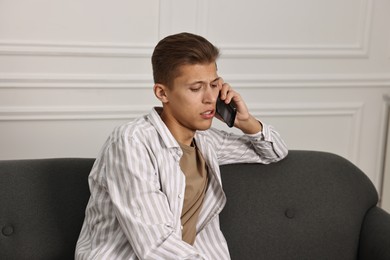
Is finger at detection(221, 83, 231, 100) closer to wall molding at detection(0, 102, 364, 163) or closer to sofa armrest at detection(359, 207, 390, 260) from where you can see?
sofa armrest at detection(359, 207, 390, 260)

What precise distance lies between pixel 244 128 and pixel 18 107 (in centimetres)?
105

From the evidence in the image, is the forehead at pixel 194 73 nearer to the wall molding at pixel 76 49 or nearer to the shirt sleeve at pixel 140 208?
the shirt sleeve at pixel 140 208

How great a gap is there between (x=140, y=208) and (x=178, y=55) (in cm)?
49

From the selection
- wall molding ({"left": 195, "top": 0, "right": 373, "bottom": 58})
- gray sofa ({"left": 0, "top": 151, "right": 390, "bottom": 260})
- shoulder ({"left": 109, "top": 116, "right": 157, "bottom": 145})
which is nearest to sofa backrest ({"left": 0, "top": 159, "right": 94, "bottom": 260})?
gray sofa ({"left": 0, "top": 151, "right": 390, "bottom": 260})

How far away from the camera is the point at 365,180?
8.64ft

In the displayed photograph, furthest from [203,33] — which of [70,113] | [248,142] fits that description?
[248,142]

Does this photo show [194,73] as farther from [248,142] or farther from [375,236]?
[375,236]

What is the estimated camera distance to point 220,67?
3254 millimetres

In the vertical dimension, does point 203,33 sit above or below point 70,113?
above

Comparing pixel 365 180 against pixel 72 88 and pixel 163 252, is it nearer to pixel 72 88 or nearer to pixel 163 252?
pixel 163 252

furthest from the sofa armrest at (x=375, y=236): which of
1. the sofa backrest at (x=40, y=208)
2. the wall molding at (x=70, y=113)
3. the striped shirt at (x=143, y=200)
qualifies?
the wall molding at (x=70, y=113)

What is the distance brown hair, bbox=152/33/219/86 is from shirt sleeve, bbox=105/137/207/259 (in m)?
0.27

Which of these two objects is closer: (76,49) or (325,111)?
→ (76,49)

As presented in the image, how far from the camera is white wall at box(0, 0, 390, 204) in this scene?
297 centimetres
